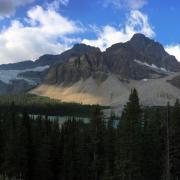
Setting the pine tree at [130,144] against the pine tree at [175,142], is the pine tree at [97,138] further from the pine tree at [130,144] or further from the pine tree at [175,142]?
the pine tree at [175,142]

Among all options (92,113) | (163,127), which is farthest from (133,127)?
(163,127)

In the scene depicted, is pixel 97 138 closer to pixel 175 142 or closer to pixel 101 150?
pixel 101 150

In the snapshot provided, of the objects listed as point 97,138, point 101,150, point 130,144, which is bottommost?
point 101,150

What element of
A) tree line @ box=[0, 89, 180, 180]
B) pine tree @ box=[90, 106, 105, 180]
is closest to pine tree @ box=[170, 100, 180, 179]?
tree line @ box=[0, 89, 180, 180]

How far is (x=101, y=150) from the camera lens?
78000 millimetres

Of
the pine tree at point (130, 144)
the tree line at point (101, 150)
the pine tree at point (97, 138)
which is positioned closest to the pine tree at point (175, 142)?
the tree line at point (101, 150)

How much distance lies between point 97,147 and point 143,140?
23.2 ft

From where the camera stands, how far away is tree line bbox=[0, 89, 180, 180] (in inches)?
2539

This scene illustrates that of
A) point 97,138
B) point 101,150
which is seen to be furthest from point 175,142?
point 101,150

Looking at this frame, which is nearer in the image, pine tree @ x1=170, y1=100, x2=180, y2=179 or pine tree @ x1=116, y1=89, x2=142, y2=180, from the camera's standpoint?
pine tree @ x1=116, y1=89, x2=142, y2=180

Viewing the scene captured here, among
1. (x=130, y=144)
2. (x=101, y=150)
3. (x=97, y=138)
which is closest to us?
(x=130, y=144)

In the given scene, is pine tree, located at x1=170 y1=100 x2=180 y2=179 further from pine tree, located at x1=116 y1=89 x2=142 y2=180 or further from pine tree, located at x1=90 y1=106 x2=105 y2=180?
pine tree, located at x1=90 y1=106 x2=105 y2=180

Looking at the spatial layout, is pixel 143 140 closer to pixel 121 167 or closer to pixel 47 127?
pixel 121 167

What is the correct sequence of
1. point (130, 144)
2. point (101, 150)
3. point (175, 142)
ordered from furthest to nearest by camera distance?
point (101, 150)
point (175, 142)
point (130, 144)
